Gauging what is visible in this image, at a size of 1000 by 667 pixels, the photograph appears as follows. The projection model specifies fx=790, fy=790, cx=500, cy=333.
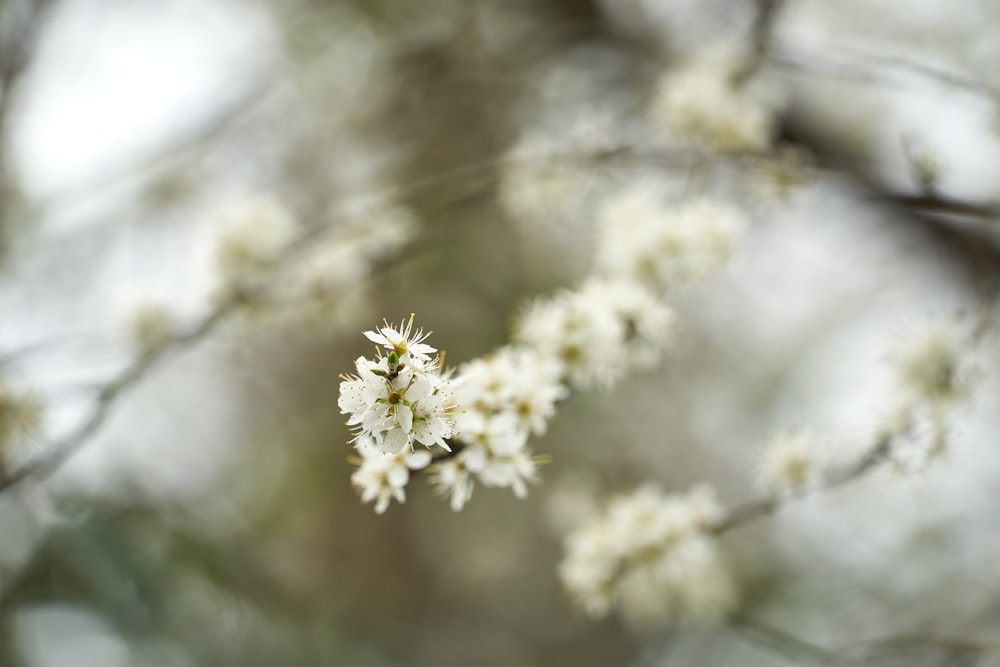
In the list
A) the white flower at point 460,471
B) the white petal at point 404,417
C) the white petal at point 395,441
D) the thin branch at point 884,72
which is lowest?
the white petal at point 395,441

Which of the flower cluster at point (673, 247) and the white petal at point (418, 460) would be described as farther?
the flower cluster at point (673, 247)

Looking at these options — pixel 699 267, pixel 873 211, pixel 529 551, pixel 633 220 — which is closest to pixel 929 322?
pixel 699 267

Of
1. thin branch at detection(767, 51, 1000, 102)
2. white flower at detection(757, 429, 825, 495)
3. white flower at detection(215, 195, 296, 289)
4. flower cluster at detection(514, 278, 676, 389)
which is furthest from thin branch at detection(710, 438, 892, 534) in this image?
white flower at detection(215, 195, 296, 289)

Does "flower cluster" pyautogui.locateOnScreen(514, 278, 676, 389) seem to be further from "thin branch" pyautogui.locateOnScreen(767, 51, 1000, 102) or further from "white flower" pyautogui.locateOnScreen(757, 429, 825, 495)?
"thin branch" pyautogui.locateOnScreen(767, 51, 1000, 102)

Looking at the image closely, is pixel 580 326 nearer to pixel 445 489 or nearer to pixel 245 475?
pixel 445 489

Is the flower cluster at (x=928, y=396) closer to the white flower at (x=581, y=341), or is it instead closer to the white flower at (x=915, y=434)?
the white flower at (x=915, y=434)

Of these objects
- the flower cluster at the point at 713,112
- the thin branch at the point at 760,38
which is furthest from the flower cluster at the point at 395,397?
the thin branch at the point at 760,38
